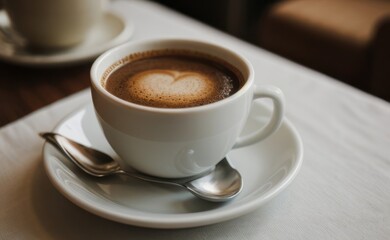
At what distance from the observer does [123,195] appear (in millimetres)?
528

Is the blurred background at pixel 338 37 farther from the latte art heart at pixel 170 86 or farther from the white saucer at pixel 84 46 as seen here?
the latte art heart at pixel 170 86

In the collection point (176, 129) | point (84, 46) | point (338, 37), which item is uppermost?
point (176, 129)

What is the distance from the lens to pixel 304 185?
0.57 metres

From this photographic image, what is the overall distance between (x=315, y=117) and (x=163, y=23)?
50cm

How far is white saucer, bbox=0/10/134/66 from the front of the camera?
0.83 m

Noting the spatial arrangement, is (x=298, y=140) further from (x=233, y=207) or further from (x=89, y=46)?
(x=89, y=46)

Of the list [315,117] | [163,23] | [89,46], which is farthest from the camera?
[163,23]

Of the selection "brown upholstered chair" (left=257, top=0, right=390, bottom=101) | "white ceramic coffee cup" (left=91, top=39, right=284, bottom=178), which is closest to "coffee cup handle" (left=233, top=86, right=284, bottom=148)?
"white ceramic coffee cup" (left=91, top=39, right=284, bottom=178)

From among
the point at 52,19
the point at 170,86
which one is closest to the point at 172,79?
the point at 170,86

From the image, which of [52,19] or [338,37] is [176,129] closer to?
[52,19]

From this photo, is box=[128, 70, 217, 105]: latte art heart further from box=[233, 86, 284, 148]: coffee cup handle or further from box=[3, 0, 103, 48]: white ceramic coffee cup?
box=[3, 0, 103, 48]: white ceramic coffee cup

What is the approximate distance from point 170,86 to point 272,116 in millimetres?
149

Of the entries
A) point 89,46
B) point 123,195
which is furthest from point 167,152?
point 89,46

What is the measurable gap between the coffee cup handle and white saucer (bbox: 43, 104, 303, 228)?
34mm
